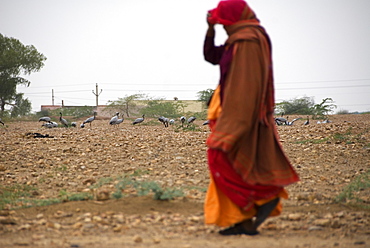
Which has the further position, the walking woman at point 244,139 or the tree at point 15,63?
the tree at point 15,63

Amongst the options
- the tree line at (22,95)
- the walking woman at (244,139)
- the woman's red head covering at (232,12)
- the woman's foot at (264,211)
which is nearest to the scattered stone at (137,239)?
the walking woman at (244,139)

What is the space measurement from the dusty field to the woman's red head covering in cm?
203

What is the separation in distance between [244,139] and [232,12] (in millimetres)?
1195

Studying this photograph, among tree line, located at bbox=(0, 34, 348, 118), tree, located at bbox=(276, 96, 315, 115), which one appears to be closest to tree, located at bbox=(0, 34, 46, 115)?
tree line, located at bbox=(0, 34, 348, 118)

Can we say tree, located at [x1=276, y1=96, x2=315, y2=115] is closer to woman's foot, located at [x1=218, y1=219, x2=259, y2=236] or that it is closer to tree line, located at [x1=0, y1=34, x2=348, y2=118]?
tree line, located at [x1=0, y1=34, x2=348, y2=118]

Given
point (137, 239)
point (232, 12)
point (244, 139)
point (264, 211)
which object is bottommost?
point (137, 239)

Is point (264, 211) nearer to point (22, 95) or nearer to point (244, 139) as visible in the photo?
point (244, 139)

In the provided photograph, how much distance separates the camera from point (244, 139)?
4.21 meters

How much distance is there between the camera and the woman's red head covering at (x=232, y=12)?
14.3 ft

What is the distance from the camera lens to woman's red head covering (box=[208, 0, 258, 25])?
14.3ft

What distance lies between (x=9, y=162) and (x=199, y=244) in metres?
6.18

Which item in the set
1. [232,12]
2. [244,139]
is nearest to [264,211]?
[244,139]

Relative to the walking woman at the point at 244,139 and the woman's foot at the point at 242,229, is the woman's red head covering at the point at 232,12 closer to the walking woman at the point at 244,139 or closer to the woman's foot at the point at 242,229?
the walking woman at the point at 244,139

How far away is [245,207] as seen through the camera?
13.5 feet
